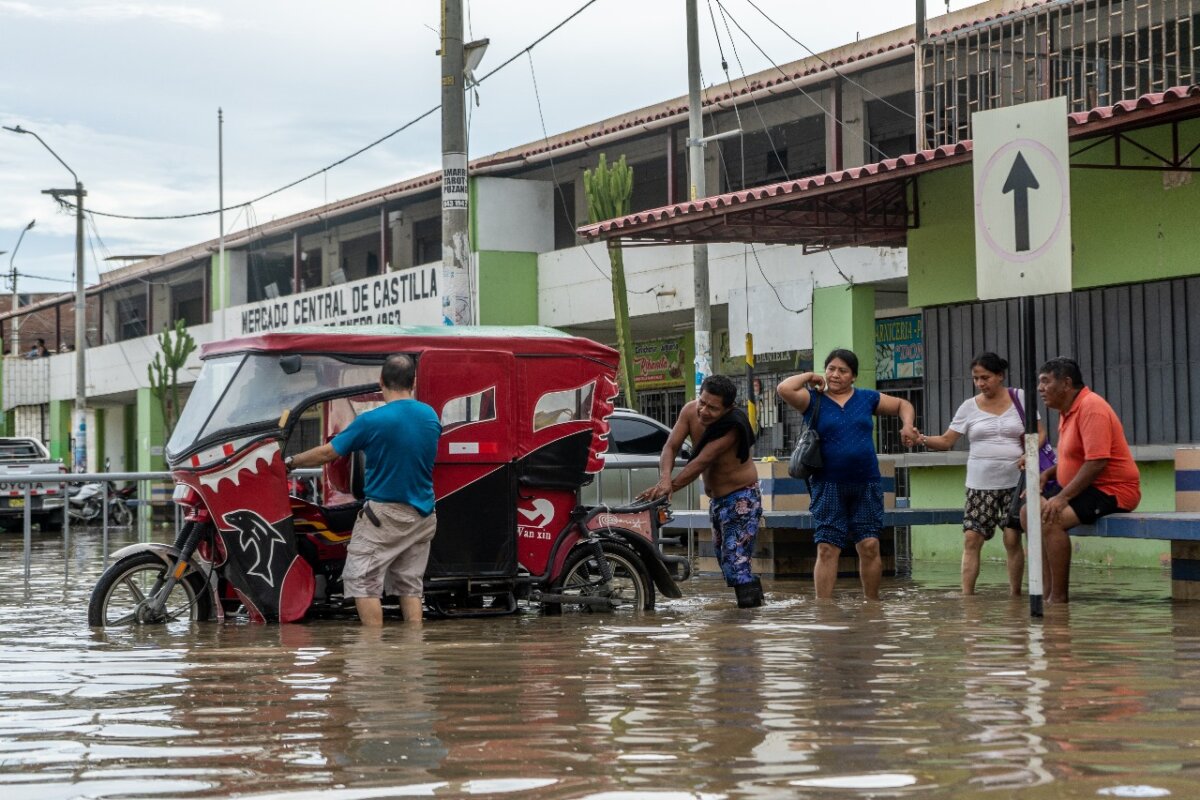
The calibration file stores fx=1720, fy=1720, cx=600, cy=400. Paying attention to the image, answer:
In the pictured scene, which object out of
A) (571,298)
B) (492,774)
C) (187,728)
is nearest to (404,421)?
(187,728)

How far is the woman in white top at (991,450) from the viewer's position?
11750mm

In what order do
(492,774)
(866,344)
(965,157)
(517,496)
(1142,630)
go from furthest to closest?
(866,344) → (965,157) → (517,496) → (1142,630) → (492,774)

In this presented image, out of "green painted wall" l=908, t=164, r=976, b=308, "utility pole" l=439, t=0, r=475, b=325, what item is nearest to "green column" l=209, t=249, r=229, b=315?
"utility pole" l=439, t=0, r=475, b=325

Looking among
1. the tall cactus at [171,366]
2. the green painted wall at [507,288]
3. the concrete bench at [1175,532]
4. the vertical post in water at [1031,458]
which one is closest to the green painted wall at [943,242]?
the concrete bench at [1175,532]

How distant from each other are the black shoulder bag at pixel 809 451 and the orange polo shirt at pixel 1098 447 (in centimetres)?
162

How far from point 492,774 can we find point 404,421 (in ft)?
17.0

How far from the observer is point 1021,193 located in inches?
373

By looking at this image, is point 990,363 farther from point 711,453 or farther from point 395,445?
point 395,445

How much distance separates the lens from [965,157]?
1389 centimetres

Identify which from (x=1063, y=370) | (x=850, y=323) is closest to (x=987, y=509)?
(x=1063, y=370)

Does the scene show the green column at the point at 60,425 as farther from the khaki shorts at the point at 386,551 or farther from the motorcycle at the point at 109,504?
the khaki shorts at the point at 386,551

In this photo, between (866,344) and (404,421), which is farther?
(866,344)

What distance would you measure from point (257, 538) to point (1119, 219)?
27.9 feet

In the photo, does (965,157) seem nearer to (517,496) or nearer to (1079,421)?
(1079,421)
